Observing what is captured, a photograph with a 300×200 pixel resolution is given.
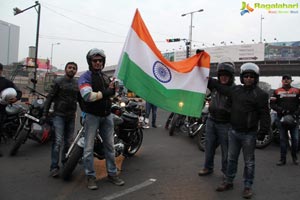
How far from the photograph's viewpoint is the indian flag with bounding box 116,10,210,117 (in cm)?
497

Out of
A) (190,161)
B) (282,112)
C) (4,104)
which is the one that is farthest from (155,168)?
(4,104)

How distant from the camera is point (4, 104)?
6230 mm

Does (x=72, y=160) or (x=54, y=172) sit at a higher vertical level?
(x=72, y=160)

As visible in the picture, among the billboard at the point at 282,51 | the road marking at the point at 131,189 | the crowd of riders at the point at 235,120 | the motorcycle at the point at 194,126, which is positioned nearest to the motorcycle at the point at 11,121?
the road marking at the point at 131,189

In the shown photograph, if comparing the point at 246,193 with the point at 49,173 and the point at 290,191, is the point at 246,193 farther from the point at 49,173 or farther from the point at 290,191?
the point at 49,173

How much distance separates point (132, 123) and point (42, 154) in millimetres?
2091

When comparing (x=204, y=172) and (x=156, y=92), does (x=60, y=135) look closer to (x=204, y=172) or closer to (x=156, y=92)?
(x=156, y=92)

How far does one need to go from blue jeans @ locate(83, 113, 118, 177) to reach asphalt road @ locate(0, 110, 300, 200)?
28 cm

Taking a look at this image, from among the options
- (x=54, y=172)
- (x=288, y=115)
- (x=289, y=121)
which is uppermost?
(x=288, y=115)

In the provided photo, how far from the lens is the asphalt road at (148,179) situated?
4242mm

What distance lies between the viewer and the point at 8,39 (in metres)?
44.0

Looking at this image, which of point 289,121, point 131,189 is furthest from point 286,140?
point 131,189

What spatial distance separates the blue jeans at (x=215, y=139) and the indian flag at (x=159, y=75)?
454mm

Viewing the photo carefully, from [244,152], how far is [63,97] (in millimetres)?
3030
